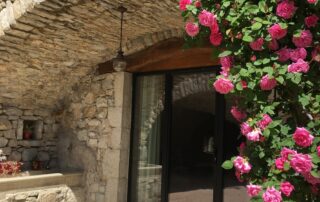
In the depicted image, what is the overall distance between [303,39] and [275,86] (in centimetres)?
28

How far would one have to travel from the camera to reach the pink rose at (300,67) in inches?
70.0

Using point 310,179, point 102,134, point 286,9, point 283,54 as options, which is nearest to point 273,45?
point 283,54

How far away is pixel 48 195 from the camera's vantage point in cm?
501

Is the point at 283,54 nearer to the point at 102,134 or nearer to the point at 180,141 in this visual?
the point at 180,141

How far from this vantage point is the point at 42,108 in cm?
598

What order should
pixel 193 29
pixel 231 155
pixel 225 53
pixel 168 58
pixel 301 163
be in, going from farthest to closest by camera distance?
pixel 168 58 < pixel 231 155 < pixel 193 29 < pixel 225 53 < pixel 301 163

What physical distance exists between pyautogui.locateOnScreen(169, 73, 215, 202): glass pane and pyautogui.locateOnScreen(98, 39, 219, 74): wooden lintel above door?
0.19m

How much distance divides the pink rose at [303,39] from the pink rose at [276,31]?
0.25 ft

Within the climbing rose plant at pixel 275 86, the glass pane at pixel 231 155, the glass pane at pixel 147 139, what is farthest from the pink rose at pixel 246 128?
the glass pane at pixel 147 139

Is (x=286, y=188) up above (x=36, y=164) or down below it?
above

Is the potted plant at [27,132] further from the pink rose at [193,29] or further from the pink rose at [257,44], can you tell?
the pink rose at [257,44]

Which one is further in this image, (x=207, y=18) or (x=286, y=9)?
(x=207, y=18)

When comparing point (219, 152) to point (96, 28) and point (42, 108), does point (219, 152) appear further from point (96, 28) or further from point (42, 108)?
point (42, 108)

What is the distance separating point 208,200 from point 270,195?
278 cm
